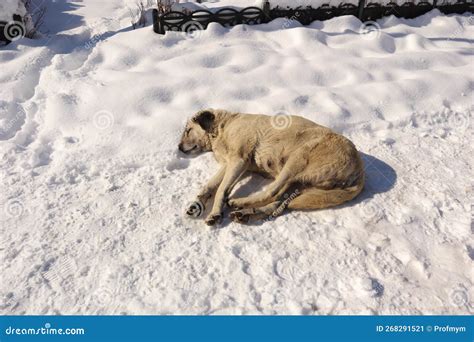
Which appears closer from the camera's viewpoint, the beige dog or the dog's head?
the beige dog

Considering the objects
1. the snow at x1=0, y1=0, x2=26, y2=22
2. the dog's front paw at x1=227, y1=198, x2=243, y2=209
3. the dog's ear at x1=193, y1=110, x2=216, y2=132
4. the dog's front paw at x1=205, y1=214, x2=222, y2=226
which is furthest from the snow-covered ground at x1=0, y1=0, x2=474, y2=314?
the snow at x1=0, y1=0, x2=26, y2=22

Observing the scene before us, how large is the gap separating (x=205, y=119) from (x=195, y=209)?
1480 millimetres

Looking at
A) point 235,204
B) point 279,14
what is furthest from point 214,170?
point 279,14

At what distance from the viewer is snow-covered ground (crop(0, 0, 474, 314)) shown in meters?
3.39

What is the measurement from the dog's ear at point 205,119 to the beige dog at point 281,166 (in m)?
0.03

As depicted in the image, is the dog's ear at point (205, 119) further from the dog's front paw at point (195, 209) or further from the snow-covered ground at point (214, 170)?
the dog's front paw at point (195, 209)

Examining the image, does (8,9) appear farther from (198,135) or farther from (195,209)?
(195,209)

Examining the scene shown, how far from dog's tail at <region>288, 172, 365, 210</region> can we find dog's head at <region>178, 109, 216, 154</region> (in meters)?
1.67

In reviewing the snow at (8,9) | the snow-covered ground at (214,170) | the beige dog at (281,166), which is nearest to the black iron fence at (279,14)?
the snow-covered ground at (214,170)

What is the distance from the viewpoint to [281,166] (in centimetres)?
450

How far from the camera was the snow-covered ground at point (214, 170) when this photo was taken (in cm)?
339

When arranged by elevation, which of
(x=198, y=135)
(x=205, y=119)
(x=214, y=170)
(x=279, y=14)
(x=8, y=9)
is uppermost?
(x=8, y=9)

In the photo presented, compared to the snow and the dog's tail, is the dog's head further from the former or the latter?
the snow

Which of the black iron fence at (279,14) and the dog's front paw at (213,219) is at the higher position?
the black iron fence at (279,14)
